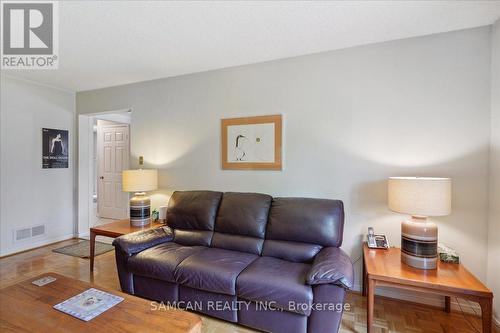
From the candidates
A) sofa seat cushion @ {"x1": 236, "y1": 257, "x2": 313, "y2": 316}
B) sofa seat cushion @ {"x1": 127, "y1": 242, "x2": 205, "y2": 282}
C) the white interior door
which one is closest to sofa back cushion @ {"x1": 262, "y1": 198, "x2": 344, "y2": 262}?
sofa seat cushion @ {"x1": 236, "y1": 257, "x2": 313, "y2": 316}

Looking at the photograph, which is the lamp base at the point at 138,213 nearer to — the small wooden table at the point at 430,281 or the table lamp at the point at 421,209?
the small wooden table at the point at 430,281

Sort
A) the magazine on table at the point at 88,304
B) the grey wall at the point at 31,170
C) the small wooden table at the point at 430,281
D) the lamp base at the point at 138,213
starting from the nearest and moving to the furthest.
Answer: the magazine on table at the point at 88,304 → the small wooden table at the point at 430,281 → the lamp base at the point at 138,213 → the grey wall at the point at 31,170

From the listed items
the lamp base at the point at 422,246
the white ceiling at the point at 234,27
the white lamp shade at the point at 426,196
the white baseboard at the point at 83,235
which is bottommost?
the white baseboard at the point at 83,235

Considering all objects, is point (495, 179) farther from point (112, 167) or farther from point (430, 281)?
point (112, 167)

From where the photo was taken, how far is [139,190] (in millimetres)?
2963

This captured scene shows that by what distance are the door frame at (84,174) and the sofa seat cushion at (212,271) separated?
3033 mm

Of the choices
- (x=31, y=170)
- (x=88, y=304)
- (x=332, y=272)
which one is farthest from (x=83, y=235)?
(x=332, y=272)

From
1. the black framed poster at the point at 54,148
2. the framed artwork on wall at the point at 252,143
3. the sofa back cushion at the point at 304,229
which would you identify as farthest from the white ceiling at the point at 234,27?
the sofa back cushion at the point at 304,229

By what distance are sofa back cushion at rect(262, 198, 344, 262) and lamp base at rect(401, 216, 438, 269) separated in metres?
0.50

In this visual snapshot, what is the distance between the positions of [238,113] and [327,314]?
2.13 m

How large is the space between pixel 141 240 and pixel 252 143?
58.4 inches

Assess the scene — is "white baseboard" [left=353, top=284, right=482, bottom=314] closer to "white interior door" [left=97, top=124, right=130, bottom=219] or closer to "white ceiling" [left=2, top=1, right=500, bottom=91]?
"white ceiling" [left=2, top=1, right=500, bottom=91]

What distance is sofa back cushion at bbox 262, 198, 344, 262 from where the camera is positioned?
6.82 ft

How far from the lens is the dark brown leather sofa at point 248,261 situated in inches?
63.6
